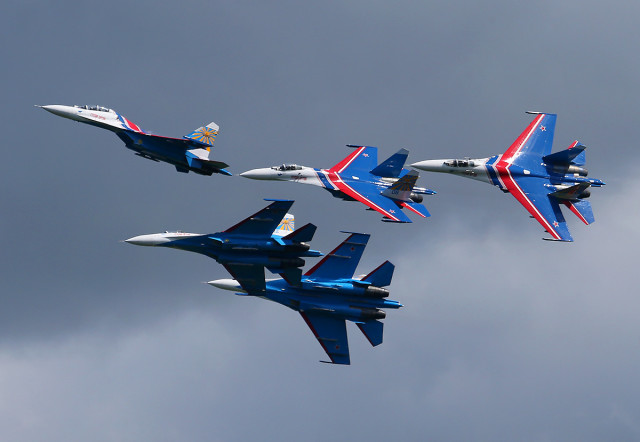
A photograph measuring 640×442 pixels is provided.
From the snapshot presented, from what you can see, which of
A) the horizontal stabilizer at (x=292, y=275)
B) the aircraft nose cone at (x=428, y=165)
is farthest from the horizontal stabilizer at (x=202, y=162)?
the aircraft nose cone at (x=428, y=165)

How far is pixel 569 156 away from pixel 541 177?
9.27 ft

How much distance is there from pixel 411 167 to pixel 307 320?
15642 millimetres

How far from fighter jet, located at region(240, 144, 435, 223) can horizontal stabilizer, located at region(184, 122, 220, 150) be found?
4.25 meters

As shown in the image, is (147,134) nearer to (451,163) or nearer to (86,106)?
(86,106)

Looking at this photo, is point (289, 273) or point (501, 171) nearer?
point (289, 273)

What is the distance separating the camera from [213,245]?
9556 centimetres

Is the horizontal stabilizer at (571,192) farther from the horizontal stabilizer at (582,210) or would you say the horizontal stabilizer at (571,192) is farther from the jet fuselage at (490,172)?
the jet fuselage at (490,172)

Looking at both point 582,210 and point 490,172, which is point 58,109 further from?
point 582,210

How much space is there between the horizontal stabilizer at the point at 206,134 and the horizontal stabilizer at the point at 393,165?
13.9 m

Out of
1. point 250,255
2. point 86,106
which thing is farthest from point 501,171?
point 86,106

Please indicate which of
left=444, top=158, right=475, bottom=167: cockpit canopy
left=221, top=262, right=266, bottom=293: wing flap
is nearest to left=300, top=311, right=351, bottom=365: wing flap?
left=221, top=262, right=266, bottom=293: wing flap

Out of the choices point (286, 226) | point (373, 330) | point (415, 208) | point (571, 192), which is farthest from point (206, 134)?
point (571, 192)

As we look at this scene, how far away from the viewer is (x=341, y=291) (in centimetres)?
9825

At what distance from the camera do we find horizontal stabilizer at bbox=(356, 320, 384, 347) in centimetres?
9894
